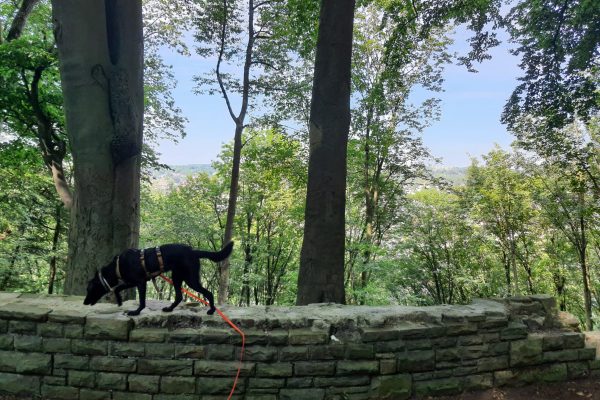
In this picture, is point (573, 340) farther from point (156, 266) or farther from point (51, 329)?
point (51, 329)

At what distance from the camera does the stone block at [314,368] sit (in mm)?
Result: 3580

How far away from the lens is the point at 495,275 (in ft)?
70.4

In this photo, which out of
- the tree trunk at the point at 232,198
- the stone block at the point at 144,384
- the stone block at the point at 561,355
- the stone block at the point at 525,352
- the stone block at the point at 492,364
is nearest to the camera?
the stone block at the point at 144,384

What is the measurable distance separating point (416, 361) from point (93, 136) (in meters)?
4.91

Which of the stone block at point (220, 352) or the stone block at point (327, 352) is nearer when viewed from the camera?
the stone block at point (220, 352)

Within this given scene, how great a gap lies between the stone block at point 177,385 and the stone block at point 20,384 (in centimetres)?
121

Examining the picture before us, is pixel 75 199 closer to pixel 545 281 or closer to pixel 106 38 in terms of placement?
pixel 106 38

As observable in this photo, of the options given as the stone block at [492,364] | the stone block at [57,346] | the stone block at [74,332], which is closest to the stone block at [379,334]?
the stone block at [492,364]

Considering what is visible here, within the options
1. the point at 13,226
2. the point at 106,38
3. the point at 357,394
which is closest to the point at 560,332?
the point at 357,394

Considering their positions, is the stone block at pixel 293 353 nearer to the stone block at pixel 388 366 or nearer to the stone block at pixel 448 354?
the stone block at pixel 388 366

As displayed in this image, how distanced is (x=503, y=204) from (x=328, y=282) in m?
16.9

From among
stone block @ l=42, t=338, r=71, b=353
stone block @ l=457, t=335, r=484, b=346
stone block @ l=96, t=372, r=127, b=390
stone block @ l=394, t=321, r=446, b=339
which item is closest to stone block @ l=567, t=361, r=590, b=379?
stone block @ l=457, t=335, r=484, b=346

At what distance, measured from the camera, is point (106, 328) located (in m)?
3.45

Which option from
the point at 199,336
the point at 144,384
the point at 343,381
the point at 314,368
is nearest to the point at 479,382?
the point at 343,381
